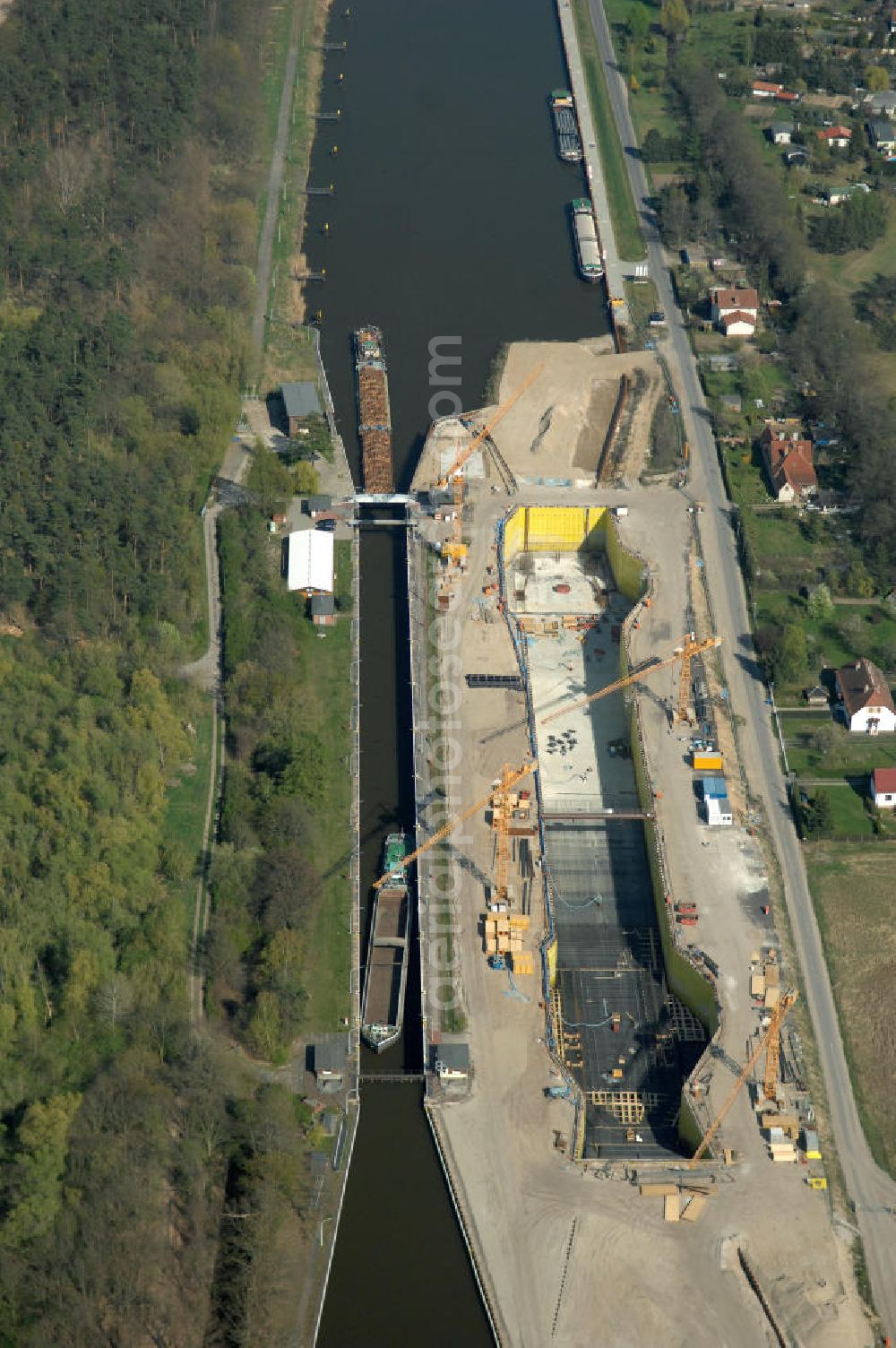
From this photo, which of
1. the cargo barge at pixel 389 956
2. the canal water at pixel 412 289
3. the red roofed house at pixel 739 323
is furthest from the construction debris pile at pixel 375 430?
the cargo barge at pixel 389 956

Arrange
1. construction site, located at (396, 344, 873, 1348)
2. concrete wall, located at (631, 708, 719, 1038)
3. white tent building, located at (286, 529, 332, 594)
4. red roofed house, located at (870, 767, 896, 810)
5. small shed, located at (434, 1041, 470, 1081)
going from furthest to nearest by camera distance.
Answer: white tent building, located at (286, 529, 332, 594)
red roofed house, located at (870, 767, 896, 810)
concrete wall, located at (631, 708, 719, 1038)
small shed, located at (434, 1041, 470, 1081)
construction site, located at (396, 344, 873, 1348)

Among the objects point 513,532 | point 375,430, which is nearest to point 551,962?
point 513,532

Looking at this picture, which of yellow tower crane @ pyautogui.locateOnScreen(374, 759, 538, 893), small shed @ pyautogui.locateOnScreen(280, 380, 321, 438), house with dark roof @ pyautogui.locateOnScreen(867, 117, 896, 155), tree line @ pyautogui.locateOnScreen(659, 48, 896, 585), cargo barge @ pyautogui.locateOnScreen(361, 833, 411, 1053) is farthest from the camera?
house with dark roof @ pyautogui.locateOnScreen(867, 117, 896, 155)

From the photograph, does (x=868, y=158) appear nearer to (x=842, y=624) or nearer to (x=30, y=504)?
(x=842, y=624)

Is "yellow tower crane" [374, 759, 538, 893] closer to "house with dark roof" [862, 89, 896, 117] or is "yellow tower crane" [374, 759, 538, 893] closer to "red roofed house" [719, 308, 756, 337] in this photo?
"red roofed house" [719, 308, 756, 337]

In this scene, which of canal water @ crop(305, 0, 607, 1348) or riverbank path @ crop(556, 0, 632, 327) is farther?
riverbank path @ crop(556, 0, 632, 327)

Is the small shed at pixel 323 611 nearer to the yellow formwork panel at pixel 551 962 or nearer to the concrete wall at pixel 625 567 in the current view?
the concrete wall at pixel 625 567

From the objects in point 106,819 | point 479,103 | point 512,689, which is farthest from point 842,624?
point 479,103

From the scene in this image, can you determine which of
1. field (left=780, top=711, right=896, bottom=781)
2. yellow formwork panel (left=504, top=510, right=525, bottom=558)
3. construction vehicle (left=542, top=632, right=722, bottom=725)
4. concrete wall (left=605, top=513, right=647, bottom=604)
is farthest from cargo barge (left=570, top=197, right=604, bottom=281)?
field (left=780, top=711, right=896, bottom=781)
